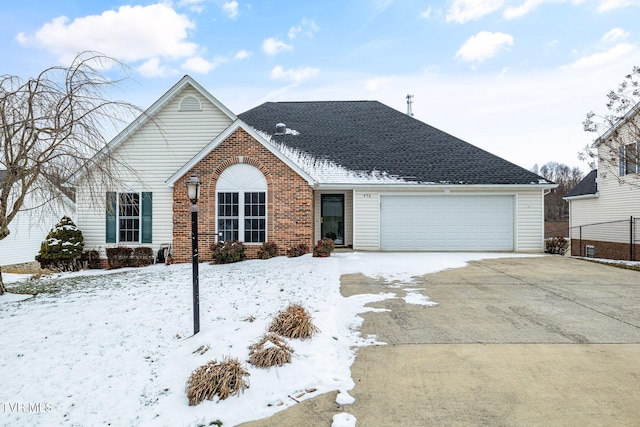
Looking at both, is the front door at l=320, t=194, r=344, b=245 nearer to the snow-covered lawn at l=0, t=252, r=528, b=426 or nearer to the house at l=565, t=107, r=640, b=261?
the snow-covered lawn at l=0, t=252, r=528, b=426

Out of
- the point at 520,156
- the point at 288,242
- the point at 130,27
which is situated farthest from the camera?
the point at 520,156

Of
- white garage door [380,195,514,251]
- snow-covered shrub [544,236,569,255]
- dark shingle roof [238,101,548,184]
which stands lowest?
snow-covered shrub [544,236,569,255]

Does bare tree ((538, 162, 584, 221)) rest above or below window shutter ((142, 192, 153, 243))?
above

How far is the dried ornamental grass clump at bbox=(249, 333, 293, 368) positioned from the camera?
13.4 feet

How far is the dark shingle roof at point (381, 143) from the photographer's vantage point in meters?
14.3

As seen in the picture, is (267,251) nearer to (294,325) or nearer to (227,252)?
(227,252)

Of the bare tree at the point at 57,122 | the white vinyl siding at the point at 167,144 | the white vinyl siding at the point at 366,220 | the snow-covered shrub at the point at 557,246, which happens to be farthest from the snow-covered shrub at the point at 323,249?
the snow-covered shrub at the point at 557,246

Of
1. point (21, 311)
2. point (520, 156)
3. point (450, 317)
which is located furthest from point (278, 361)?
point (520, 156)

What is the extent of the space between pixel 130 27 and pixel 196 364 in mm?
9831

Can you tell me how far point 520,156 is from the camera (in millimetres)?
77562

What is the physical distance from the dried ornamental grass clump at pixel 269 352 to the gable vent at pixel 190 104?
1102 cm

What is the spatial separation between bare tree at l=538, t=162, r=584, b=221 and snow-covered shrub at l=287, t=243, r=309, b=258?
2607cm

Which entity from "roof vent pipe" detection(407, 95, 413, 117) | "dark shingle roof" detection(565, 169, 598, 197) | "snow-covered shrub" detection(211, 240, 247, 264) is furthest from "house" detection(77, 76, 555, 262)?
"dark shingle roof" detection(565, 169, 598, 197)

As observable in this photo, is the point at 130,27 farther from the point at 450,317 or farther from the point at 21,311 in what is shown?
the point at 450,317
